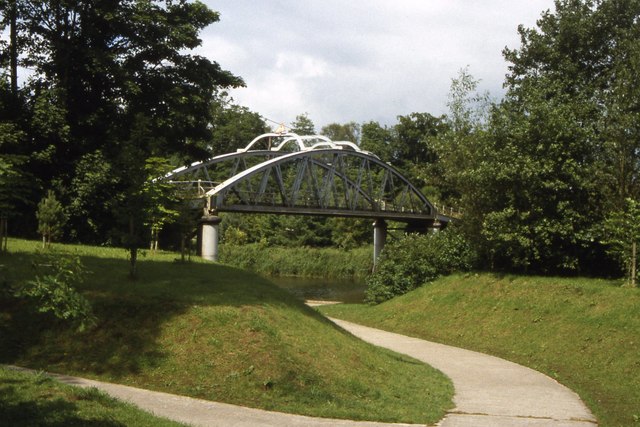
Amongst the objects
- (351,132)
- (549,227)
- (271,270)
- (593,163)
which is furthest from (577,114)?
(351,132)

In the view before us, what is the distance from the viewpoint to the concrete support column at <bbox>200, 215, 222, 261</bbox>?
132 ft

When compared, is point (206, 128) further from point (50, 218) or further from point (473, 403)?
point (473, 403)

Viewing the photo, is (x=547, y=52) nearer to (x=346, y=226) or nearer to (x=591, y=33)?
(x=591, y=33)

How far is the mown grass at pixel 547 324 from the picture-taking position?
17.6m

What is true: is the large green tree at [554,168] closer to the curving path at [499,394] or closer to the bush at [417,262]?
the bush at [417,262]

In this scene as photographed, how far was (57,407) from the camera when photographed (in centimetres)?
927

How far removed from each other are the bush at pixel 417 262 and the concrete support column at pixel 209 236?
951cm

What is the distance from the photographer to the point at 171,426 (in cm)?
924

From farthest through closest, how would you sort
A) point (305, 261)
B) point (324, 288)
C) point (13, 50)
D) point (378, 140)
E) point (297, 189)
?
point (378, 140) → point (305, 261) → point (324, 288) → point (297, 189) → point (13, 50)

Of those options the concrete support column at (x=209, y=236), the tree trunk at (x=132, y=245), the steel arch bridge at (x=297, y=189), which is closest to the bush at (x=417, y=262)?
the concrete support column at (x=209, y=236)

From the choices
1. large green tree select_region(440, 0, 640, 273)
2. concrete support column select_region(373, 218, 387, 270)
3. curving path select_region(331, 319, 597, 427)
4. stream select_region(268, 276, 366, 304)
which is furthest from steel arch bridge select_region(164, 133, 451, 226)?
curving path select_region(331, 319, 597, 427)

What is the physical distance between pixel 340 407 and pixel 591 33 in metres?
25.8

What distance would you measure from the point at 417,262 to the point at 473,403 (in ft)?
62.8

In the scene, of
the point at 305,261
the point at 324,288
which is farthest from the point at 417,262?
the point at 305,261
